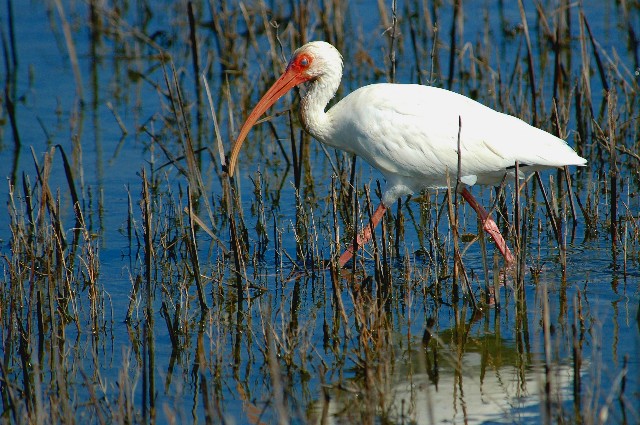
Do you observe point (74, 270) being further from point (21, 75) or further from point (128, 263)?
point (21, 75)

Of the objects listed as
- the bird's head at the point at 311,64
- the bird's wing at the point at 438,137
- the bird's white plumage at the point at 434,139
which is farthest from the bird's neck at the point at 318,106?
the bird's wing at the point at 438,137

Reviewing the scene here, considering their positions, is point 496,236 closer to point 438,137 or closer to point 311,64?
point 438,137

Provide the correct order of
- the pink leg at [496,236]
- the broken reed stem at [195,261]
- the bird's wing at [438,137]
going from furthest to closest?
the pink leg at [496,236] < the bird's wing at [438,137] < the broken reed stem at [195,261]

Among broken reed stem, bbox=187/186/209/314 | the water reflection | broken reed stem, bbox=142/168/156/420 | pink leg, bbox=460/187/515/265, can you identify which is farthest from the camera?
pink leg, bbox=460/187/515/265

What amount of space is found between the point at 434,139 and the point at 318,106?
1.14 meters

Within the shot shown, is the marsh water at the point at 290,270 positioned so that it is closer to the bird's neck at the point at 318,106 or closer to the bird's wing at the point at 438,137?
the bird's neck at the point at 318,106

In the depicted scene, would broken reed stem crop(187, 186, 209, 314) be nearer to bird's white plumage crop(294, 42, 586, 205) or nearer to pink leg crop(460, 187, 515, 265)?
bird's white plumage crop(294, 42, 586, 205)

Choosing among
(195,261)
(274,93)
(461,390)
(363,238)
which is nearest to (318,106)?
(274,93)

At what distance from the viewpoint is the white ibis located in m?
7.41

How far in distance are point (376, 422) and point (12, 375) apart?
2.17 meters

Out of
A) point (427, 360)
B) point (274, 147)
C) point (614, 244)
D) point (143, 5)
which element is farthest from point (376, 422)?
point (143, 5)

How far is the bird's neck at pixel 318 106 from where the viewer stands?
26.8 ft

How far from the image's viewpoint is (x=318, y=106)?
27.0 feet

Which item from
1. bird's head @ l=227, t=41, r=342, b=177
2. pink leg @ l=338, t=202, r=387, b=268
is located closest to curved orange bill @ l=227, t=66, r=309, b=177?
bird's head @ l=227, t=41, r=342, b=177
